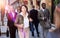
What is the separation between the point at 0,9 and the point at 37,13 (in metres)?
0.77

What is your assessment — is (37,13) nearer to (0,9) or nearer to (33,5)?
(33,5)

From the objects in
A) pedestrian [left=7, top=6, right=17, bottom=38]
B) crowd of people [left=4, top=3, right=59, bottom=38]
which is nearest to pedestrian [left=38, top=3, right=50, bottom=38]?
crowd of people [left=4, top=3, right=59, bottom=38]

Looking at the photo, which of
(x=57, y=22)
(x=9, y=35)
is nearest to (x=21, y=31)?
(x=9, y=35)

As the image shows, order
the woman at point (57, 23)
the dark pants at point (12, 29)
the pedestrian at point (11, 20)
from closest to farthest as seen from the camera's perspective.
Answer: the woman at point (57, 23), the pedestrian at point (11, 20), the dark pants at point (12, 29)

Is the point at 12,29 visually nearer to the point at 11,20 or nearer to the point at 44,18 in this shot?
the point at 11,20

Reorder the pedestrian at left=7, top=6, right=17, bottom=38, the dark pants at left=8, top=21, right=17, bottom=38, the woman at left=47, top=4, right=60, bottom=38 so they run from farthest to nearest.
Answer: the dark pants at left=8, top=21, right=17, bottom=38 → the pedestrian at left=7, top=6, right=17, bottom=38 → the woman at left=47, top=4, right=60, bottom=38

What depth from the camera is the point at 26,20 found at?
152 inches

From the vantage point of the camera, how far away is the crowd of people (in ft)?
12.5

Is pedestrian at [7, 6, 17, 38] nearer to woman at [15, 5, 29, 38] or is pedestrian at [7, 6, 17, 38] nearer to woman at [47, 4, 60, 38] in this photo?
woman at [15, 5, 29, 38]

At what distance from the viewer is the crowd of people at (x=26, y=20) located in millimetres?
3815

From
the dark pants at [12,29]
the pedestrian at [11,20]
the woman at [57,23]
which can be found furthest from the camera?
the dark pants at [12,29]

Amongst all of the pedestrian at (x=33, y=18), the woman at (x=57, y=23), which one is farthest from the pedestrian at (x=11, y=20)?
the woman at (x=57, y=23)

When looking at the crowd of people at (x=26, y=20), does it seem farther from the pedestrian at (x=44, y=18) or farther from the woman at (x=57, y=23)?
the woman at (x=57, y=23)

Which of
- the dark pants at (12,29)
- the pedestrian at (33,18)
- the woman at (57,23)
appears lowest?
the dark pants at (12,29)
